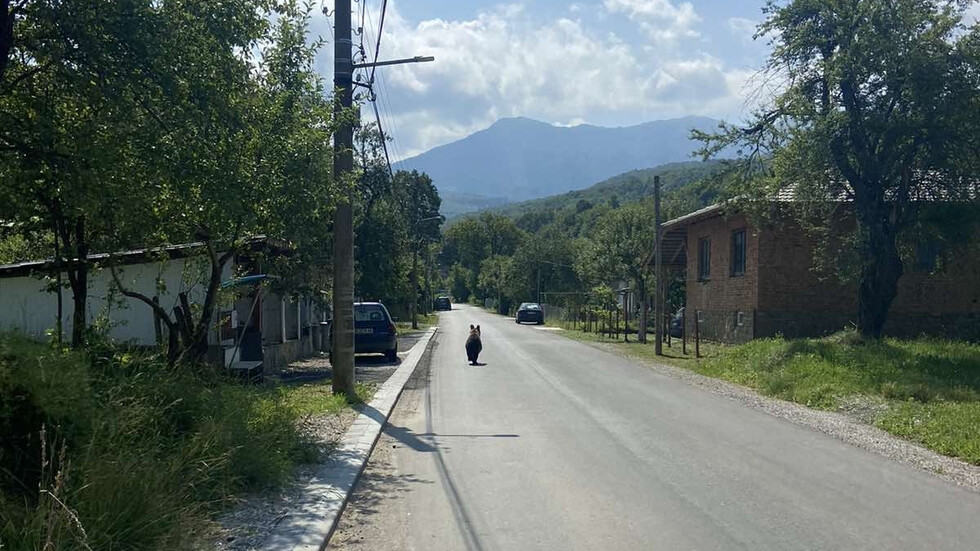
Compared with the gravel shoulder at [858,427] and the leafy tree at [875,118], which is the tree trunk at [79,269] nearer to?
the gravel shoulder at [858,427]

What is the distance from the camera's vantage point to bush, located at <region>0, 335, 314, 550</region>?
16.2ft

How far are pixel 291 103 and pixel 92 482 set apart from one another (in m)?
6.50

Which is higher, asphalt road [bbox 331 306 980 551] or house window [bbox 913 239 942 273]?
house window [bbox 913 239 942 273]

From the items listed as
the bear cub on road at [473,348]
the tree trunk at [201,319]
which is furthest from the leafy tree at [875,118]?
the tree trunk at [201,319]

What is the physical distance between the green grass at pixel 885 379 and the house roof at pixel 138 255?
10.00 metres

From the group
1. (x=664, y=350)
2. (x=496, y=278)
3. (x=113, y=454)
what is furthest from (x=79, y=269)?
(x=496, y=278)

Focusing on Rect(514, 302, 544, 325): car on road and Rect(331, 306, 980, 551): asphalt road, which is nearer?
Rect(331, 306, 980, 551): asphalt road

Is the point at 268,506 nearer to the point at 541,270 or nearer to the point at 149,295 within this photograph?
the point at 149,295

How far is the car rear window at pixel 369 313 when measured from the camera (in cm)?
2464

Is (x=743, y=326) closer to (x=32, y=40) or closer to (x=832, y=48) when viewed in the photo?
(x=832, y=48)

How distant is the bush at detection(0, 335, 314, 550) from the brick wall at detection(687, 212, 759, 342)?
71.0ft

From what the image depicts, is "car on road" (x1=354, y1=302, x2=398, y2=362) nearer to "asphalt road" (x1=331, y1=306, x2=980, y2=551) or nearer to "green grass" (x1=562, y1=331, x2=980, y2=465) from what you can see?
"green grass" (x1=562, y1=331, x2=980, y2=465)

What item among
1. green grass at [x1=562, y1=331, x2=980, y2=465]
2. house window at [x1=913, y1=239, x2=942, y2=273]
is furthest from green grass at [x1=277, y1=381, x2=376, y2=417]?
house window at [x1=913, y1=239, x2=942, y2=273]

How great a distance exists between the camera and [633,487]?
8.01m
